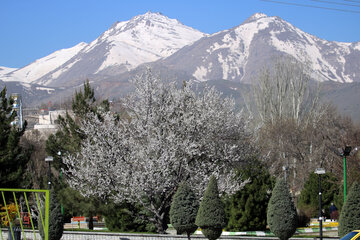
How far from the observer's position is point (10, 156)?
3253 cm

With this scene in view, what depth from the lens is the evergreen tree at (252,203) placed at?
92.8 ft

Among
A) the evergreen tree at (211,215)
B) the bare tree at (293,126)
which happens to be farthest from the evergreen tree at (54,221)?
the bare tree at (293,126)

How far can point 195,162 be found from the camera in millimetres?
24828

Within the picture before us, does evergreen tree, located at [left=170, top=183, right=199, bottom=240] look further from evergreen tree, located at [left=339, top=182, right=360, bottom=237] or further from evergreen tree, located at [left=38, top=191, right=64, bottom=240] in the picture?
evergreen tree, located at [left=339, top=182, right=360, bottom=237]

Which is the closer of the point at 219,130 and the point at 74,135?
the point at 219,130

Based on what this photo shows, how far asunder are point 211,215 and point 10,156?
16.3 meters

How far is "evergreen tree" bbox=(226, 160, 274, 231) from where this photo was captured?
1113 inches

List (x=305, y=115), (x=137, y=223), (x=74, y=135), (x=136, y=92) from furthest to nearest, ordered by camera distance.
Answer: (x=305, y=115), (x=74, y=135), (x=137, y=223), (x=136, y=92)

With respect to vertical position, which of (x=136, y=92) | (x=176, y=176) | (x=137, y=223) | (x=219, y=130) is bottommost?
(x=137, y=223)

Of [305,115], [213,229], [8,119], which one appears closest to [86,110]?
[8,119]

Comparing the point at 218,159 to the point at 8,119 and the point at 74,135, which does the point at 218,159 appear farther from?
the point at 8,119

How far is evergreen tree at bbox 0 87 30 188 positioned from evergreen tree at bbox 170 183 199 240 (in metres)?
14.1

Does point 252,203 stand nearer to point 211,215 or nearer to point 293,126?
point 211,215

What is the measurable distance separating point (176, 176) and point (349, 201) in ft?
24.4
